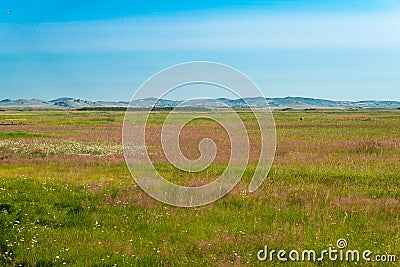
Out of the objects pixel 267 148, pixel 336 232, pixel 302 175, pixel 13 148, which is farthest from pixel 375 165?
pixel 13 148

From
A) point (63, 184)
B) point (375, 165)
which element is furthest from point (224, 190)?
point (375, 165)

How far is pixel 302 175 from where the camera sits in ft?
60.4

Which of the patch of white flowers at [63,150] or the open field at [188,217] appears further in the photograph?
the patch of white flowers at [63,150]

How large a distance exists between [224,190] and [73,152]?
13.8 m

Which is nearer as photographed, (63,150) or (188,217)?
(188,217)

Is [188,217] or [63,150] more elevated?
[63,150]

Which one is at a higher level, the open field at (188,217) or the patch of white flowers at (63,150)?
the patch of white flowers at (63,150)

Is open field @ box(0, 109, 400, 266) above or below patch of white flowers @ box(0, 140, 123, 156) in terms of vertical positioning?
below

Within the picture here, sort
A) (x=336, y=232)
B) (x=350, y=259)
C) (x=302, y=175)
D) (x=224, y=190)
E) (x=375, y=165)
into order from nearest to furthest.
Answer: (x=350, y=259)
(x=336, y=232)
(x=224, y=190)
(x=302, y=175)
(x=375, y=165)

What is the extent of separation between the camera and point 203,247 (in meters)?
10.1

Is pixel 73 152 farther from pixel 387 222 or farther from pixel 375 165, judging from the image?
pixel 387 222

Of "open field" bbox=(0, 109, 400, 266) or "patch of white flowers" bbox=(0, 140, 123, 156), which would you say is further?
"patch of white flowers" bbox=(0, 140, 123, 156)

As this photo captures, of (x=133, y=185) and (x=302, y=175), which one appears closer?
(x=133, y=185)

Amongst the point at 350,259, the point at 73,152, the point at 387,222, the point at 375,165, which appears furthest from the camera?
the point at 73,152
